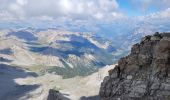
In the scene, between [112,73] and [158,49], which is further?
[112,73]

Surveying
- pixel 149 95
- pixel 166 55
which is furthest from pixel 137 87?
pixel 166 55

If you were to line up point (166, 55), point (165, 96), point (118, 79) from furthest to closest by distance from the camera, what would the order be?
point (118, 79)
point (166, 55)
point (165, 96)

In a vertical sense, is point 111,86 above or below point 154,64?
below

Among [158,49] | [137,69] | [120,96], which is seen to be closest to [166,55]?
[158,49]

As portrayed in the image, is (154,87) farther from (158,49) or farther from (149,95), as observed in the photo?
(158,49)

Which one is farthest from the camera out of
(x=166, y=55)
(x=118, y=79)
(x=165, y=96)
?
(x=118, y=79)

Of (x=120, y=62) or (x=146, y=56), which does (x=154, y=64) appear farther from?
(x=120, y=62)
